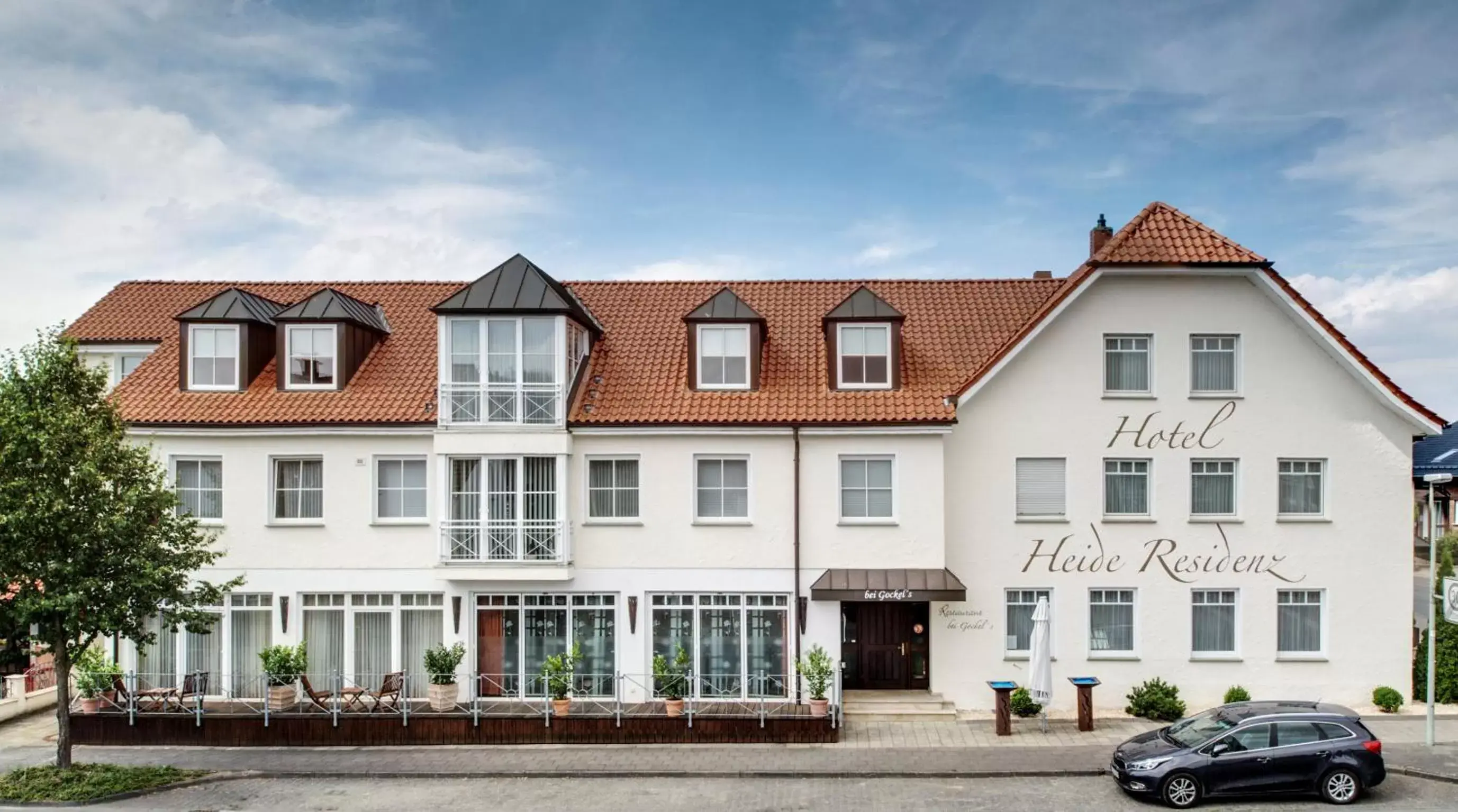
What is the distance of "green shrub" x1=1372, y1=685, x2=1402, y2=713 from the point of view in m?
23.0

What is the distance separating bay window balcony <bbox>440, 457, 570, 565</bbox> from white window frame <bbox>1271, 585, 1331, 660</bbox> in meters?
15.6

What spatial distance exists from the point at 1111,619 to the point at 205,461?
20.7 m

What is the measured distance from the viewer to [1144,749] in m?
18.2

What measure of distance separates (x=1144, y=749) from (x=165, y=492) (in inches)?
710

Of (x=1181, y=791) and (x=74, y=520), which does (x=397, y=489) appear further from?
(x=1181, y=791)

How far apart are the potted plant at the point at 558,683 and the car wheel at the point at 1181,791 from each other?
445 inches

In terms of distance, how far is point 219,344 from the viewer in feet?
83.9

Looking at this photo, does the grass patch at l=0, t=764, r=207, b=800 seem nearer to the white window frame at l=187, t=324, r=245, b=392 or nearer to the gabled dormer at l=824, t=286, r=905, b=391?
the white window frame at l=187, t=324, r=245, b=392

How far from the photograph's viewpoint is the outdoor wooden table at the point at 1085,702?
853 inches

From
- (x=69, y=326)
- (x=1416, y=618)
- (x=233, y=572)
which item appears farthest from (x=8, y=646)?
(x=1416, y=618)

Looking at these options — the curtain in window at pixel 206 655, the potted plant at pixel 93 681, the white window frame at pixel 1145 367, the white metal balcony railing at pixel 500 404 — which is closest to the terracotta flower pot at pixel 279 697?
the curtain in window at pixel 206 655

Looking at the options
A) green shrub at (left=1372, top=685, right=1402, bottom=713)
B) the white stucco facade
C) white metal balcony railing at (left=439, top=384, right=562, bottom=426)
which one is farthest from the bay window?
green shrub at (left=1372, top=685, right=1402, bottom=713)

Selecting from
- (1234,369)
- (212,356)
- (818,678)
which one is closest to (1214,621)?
(1234,369)

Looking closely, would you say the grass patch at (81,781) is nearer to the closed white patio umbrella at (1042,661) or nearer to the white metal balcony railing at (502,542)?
the white metal balcony railing at (502,542)
